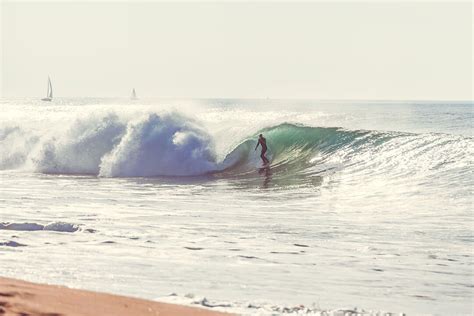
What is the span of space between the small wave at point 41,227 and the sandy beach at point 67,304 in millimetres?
4457

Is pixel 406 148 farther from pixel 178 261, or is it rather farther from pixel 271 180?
pixel 178 261

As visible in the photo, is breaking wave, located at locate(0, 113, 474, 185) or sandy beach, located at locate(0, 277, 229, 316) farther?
breaking wave, located at locate(0, 113, 474, 185)

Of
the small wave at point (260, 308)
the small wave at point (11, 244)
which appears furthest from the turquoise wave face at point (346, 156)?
the small wave at point (260, 308)

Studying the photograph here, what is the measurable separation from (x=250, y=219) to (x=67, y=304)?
7.37 meters

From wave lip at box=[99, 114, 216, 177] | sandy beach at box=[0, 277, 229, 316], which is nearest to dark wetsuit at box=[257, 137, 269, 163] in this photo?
wave lip at box=[99, 114, 216, 177]

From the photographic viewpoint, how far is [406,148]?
2214 cm

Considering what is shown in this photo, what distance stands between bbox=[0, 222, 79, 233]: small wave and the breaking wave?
36.6ft

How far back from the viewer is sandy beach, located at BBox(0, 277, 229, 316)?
5553mm

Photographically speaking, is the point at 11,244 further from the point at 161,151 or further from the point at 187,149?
the point at 187,149

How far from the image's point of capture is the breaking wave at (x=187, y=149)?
22.5 m

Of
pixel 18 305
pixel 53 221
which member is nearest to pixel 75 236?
pixel 53 221

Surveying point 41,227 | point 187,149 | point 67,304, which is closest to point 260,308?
point 67,304

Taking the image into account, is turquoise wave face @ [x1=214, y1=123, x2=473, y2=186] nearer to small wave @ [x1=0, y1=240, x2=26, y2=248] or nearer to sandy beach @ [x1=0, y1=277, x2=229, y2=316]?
small wave @ [x1=0, y1=240, x2=26, y2=248]

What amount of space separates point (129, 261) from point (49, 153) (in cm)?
2075
